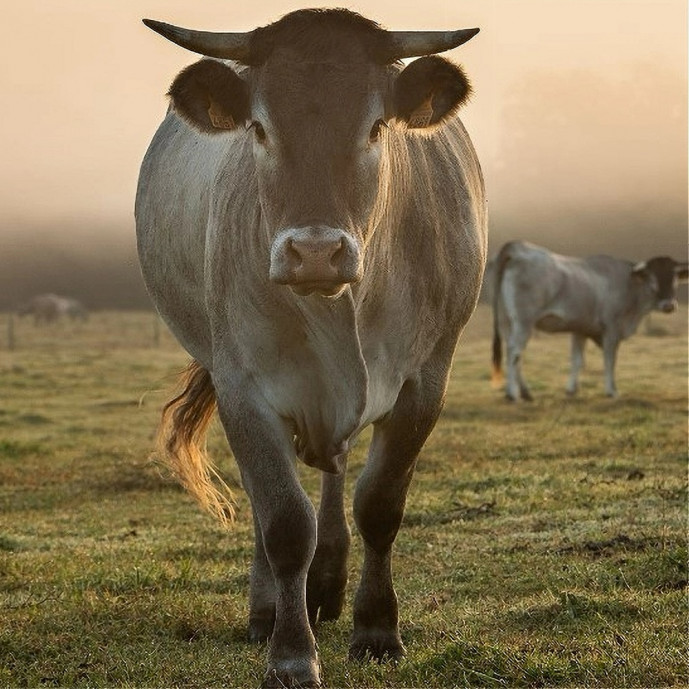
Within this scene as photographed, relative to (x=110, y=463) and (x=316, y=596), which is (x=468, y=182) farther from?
(x=110, y=463)

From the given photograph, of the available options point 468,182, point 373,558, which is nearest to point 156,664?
point 373,558

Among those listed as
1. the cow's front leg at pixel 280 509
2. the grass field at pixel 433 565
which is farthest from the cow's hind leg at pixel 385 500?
the cow's front leg at pixel 280 509

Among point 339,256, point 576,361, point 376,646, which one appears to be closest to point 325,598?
point 376,646

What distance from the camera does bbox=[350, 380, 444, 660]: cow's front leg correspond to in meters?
5.38

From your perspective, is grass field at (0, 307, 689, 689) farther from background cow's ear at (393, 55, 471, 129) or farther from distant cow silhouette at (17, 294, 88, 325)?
distant cow silhouette at (17, 294, 88, 325)

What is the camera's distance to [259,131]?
4.66m

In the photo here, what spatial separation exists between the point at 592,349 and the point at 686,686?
3280 cm

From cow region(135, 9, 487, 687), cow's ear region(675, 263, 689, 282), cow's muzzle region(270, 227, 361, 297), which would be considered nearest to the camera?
cow's muzzle region(270, 227, 361, 297)

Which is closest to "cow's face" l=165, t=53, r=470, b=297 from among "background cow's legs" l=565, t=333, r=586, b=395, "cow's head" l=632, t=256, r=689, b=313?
"background cow's legs" l=565, t=333, r=586, b=395

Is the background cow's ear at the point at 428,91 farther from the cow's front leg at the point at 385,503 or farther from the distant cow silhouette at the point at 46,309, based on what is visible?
the distant cow silhouette at the point at 46,309

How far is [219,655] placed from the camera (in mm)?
5484

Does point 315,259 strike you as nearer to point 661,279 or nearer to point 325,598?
point 325,598

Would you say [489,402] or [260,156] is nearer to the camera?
[260,156]

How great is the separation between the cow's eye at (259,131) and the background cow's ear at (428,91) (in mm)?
534
